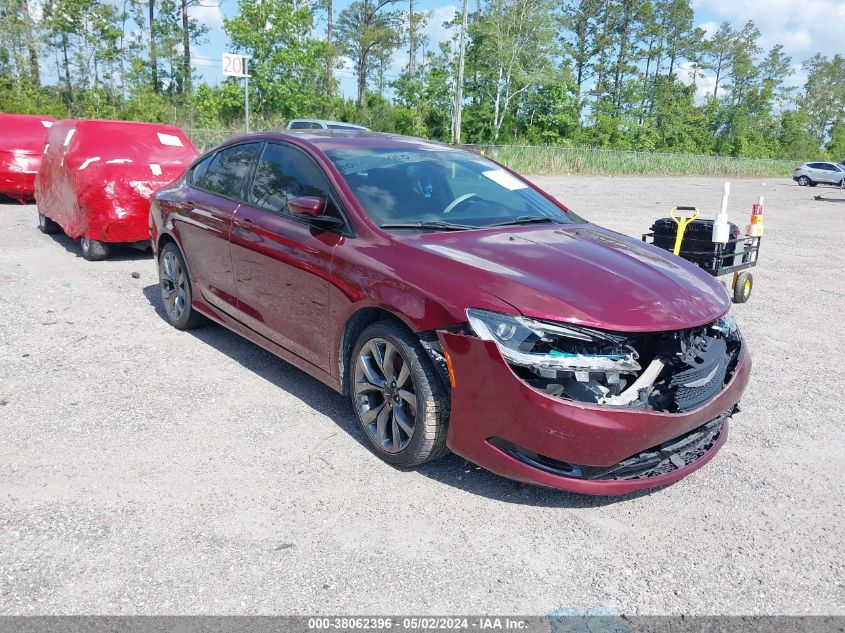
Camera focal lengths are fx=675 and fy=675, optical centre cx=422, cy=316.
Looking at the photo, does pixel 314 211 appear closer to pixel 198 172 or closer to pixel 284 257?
pixel 284 257

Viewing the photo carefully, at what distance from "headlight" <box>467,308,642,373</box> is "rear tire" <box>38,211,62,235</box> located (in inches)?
356

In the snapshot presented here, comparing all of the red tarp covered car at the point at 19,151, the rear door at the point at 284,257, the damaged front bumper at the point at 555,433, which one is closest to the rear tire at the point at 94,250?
the rear door at the point at 284,257

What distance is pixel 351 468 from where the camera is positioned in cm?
349

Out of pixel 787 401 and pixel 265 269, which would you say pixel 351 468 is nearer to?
pixel 265 269

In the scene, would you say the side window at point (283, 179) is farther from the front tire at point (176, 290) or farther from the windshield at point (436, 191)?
the front tire at point (176, 290)

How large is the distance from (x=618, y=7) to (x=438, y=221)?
230 ft

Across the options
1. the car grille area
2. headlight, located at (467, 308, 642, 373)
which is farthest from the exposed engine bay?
the car grille area

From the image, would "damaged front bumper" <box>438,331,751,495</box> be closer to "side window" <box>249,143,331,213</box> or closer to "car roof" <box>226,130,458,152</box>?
"side window" <box>249,143,331,213</box>

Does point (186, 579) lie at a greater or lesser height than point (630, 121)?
lesser

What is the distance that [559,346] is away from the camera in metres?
2.88

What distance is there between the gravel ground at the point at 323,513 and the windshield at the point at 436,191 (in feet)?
4.27

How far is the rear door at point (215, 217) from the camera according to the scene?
4.71 meters

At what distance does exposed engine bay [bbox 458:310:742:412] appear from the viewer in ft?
9.35

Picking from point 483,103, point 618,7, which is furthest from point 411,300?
point 618,7
